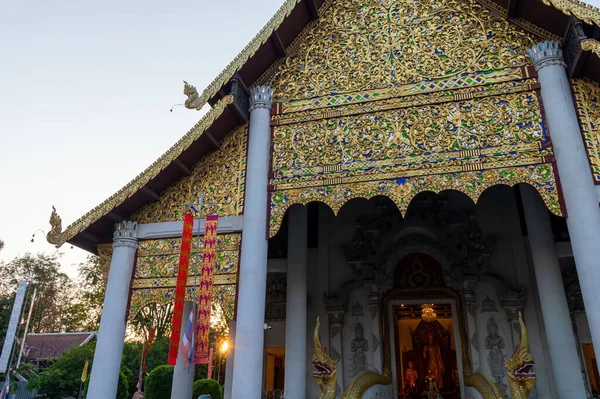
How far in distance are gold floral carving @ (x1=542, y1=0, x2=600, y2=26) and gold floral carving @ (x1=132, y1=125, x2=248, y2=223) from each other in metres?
4.16

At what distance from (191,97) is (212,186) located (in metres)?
1.23

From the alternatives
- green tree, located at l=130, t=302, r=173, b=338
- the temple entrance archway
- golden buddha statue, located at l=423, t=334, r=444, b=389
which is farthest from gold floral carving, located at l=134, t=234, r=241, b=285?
green tree, located at l=130, t=302, r=173, b=338

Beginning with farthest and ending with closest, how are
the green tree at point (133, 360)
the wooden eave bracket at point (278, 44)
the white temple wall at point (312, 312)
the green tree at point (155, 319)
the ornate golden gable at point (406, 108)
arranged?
the green tree at point (155, 319), the green tree at point (133, 360), the white temple wall at point (312, 312), the wooden eave bracket at point (278, 44), the ornate golden gable at point (406, 108)

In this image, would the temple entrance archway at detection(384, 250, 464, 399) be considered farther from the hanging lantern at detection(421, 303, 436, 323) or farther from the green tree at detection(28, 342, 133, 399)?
the green tree at detection(28, 342, 133, 399)

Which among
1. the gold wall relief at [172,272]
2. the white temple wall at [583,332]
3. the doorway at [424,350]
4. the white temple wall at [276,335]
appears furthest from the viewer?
the white temple wall at [276,335]

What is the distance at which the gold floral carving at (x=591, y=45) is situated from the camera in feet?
16.2

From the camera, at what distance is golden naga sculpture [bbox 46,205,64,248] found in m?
6.20

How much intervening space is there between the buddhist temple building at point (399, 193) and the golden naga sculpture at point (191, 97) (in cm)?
2

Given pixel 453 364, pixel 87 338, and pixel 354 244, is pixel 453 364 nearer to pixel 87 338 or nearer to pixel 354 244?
pixel 354 244

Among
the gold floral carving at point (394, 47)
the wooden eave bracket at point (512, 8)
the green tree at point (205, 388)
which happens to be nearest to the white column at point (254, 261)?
the gold floral carving at point (394, 47)

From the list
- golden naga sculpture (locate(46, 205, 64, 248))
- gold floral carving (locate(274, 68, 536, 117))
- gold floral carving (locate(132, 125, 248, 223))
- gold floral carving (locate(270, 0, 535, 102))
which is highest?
gold floral carving (locate(270, 0, 535, 102))

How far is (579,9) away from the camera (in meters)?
5.16

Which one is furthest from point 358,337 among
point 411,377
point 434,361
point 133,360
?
point 133,360

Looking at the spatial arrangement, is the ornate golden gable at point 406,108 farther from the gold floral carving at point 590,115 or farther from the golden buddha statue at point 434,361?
the golden buddha statue at point 434,361
